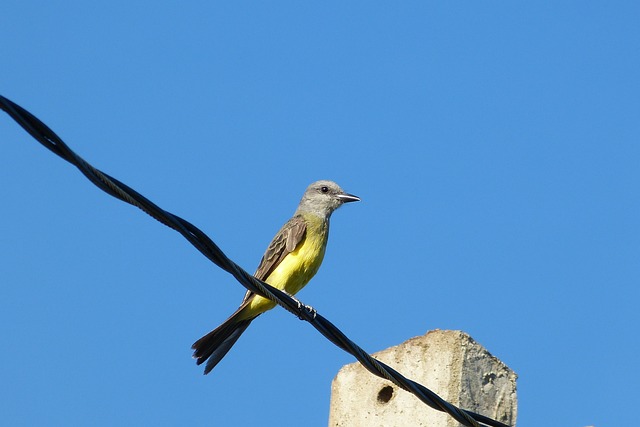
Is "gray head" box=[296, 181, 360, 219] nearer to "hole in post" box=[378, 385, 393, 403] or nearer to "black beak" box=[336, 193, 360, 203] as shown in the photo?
"black beak" box=[336, 193, 360, 203]

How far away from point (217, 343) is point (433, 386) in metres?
2.21

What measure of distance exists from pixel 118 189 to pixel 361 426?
598 cm

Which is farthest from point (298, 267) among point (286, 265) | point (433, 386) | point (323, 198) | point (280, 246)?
point (433, 386)

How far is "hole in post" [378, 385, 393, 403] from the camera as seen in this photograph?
1009 centimetres

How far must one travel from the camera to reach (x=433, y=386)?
9.70 meters

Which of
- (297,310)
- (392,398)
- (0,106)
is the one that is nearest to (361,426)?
(392,398)

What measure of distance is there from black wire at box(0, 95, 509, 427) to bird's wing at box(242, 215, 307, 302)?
78.6 inches

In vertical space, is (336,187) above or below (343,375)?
above

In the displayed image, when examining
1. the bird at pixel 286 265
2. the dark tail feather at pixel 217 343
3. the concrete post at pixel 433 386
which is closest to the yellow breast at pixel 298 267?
the bird at pixel 286 265

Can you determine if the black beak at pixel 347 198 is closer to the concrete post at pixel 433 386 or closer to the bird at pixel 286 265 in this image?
the bird at pixel 286 265

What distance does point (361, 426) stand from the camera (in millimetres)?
10109

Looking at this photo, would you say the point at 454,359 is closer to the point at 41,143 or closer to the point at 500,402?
the point at 500,402

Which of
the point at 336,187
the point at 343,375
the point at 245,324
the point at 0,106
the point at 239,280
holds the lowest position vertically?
the point at 0,106

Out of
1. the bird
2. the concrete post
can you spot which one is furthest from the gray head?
the concrete post
